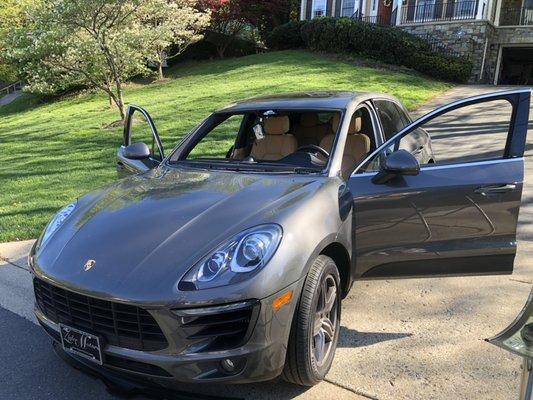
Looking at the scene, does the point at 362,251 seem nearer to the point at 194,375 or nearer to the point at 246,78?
the point at 194,375

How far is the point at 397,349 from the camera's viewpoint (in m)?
3.21

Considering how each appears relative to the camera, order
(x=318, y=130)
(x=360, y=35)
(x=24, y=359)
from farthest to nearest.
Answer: (x=360, y=35) < (x=318, y=130) < (x=24, y=359)

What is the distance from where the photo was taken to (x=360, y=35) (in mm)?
20766

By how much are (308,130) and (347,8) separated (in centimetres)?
2420

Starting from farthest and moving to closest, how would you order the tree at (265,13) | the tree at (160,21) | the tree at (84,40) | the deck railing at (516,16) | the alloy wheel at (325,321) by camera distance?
the tree at (265,13) < the deck railing at (516,16) < the tree at (160,21) < the tree at (84,40) < the alloy wheel at (325,321)

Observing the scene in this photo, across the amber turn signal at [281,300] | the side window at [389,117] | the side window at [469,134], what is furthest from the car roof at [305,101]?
the amber turn signal at [281,300]

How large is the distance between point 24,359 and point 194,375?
152cm

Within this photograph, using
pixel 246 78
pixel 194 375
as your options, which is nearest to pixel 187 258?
pixel 194 375

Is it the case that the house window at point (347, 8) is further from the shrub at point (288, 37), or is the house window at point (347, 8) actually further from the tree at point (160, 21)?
the tree at point (160, 21)

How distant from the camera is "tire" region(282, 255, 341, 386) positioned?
101 inches

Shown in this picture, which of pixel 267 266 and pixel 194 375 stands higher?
pixel 267 266

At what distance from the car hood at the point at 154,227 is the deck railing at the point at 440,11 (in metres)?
20.7

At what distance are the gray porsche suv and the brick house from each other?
61.1 ft

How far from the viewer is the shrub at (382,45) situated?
18484 millimetres
